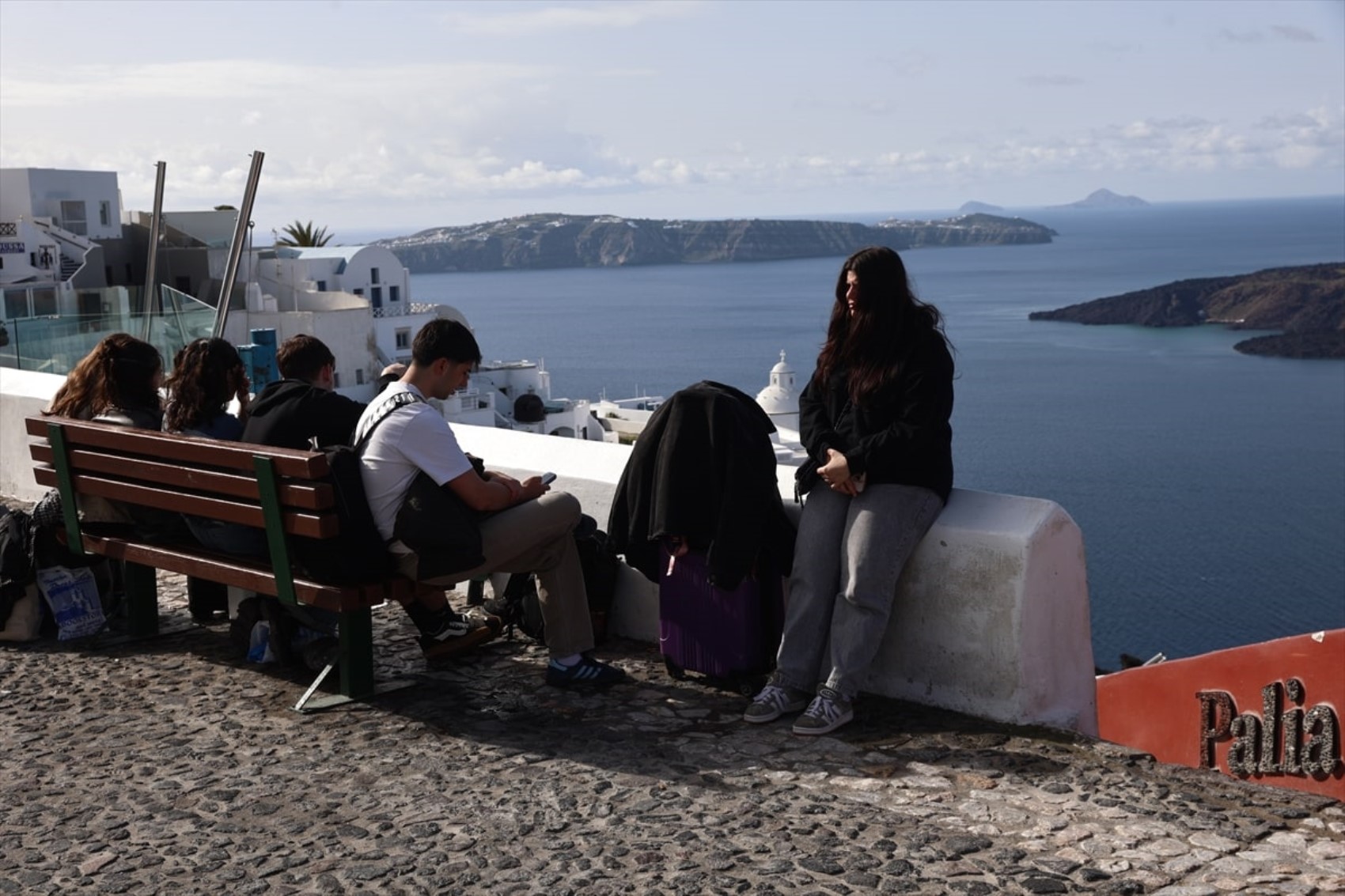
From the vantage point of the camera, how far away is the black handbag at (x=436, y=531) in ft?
15.2

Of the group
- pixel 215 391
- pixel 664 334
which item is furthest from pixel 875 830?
pixel 664 334

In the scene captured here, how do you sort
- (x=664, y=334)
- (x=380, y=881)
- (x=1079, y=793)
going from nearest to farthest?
(x=380, y=881)
(x=1079, y=793)
(x=664, y=334)

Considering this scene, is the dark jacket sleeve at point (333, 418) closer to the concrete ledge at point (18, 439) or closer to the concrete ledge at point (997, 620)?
the concrete ledge at point (997, 620)

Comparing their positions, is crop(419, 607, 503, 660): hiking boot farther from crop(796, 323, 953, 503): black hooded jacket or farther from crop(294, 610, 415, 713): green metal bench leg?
crop(796, 323, 953, 503): black hooded jacket

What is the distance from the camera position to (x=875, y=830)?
3.69 metres

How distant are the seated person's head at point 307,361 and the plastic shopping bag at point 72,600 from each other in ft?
3.91

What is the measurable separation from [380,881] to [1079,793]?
1.81 metres

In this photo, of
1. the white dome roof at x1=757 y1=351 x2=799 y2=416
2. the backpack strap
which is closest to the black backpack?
the backpack strap

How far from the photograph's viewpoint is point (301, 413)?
→ 5.11 meters

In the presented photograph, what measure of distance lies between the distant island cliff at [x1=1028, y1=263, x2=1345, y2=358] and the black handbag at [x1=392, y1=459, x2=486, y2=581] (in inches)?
5866

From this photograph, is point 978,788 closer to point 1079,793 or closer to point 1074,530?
point 1079,793

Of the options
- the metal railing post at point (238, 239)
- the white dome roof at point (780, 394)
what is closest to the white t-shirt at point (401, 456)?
the metal railing post at point (238, 239)

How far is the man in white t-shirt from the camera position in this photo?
15.4 ft

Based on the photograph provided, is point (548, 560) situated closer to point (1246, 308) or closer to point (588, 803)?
point (588, 803)
